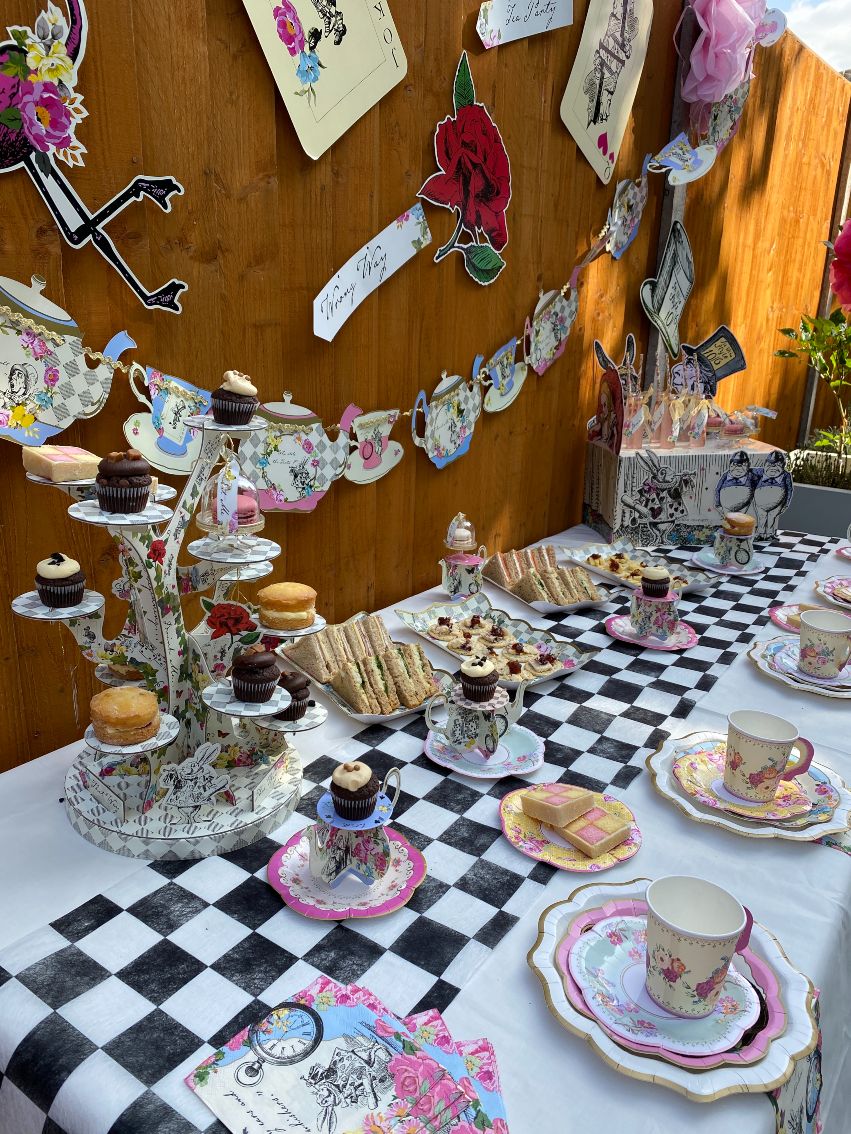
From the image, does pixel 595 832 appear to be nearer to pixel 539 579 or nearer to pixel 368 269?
pixel 539 579

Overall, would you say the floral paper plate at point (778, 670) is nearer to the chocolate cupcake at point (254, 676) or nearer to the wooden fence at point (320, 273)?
the wooden fence at point (320, 273)

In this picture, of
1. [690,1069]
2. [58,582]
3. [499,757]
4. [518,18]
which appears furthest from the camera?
[518,18]

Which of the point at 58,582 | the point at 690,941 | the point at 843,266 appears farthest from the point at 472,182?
the point at 843,266

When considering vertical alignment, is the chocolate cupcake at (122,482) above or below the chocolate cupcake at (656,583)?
above

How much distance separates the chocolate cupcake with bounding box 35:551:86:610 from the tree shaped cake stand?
1cm

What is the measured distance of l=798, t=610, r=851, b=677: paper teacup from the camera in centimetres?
127

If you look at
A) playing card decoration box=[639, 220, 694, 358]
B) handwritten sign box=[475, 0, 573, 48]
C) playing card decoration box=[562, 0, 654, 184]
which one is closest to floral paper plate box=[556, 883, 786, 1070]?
handwritten sign box=[475, 0, 573, 48]

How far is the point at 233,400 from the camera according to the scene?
2.73 ft

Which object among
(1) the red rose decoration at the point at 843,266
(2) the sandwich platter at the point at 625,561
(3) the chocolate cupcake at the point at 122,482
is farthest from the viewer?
(1) the red rose decoration at the point at 843,266

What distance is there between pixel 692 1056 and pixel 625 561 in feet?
4.36

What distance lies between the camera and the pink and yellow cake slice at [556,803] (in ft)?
3.04

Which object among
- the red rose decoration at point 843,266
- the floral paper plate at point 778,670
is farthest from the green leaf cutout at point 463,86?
the red rose decoration at point 843,266

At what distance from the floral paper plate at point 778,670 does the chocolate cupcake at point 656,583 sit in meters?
0.18

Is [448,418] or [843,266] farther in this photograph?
[843,266]
